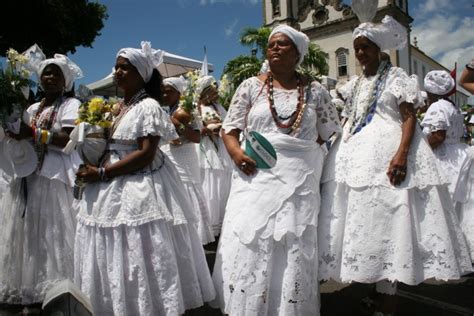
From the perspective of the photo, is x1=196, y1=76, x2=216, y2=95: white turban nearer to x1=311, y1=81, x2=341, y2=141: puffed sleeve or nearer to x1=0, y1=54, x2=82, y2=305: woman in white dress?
x1=0, y1=54, x2=82, y2=305: woman in white dress

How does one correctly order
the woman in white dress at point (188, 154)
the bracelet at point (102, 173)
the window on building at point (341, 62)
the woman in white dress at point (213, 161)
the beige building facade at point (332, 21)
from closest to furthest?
the bracelet at point (102, 173) < the woman in white dress at point (188, 154) < the woman in white dress at point (213, 161) < the beige building facade at point (332, 21) < the window on building at point (341, 62)

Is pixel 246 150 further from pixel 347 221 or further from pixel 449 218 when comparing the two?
pixel 449 218

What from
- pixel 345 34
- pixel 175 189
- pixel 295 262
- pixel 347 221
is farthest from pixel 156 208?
pixel 345 34

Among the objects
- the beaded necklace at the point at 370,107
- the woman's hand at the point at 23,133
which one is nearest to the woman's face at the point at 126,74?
the woman's hand at the point at 23,133

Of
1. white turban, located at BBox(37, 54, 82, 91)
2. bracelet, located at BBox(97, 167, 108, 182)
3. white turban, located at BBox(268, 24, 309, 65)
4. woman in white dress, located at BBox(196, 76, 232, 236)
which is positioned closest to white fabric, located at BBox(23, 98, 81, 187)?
white turban, located at BBox(37, 54, 82, 91)

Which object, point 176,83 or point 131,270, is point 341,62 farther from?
point 131,270

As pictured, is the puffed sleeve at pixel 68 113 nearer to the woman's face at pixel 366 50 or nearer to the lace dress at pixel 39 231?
the lace dress at pixel 39 231

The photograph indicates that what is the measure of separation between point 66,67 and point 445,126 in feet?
13.2

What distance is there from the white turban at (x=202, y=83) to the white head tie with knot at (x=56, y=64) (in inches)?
86.0

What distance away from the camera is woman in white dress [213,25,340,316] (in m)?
2.91

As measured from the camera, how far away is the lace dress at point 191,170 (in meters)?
5.46

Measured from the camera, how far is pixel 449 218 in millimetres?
3236

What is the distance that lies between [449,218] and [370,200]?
0.65m

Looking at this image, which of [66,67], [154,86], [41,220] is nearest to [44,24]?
[66,67]
